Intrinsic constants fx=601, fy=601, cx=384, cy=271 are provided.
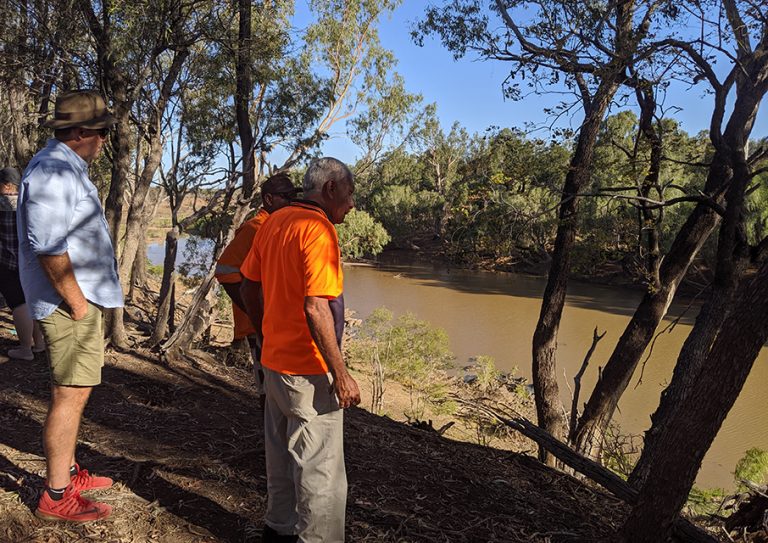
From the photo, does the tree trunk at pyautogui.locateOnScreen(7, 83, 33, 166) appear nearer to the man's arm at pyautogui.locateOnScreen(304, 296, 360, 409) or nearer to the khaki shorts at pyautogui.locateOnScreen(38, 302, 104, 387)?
the khaki shorts at pyautogui.locateOnScreen(38, 302, 104, 387)

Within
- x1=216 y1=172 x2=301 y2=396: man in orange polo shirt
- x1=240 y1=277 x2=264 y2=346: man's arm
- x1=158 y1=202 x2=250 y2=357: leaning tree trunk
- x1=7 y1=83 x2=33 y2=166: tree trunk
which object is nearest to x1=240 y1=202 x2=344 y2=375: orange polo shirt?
x1=240 y1=277 x2=264 y2=346: man's arm

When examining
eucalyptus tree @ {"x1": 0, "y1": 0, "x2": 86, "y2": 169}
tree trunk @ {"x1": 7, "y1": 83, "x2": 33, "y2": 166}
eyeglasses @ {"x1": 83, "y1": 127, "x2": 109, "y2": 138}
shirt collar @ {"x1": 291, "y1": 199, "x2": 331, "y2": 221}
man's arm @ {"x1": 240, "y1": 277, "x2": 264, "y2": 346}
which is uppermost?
eucalyptus tree @ {"x1": 0, "y1": 0, "x2": 86, "y2": 169}

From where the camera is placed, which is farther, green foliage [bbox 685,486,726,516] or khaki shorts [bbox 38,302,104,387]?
green foliage [bbox 685,486,726,516]

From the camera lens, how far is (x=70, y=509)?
226cm

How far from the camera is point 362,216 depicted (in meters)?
25.9

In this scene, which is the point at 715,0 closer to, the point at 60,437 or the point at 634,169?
the point at 634,169

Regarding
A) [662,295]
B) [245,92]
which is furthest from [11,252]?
[662,295]

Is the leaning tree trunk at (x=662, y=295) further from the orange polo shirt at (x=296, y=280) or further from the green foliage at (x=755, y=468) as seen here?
the orange polo shirt at (x=296, y=280)

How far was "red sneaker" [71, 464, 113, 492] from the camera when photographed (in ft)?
8.07

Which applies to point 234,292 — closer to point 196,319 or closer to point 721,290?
point 196,319

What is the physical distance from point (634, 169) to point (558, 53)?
56.7 inches

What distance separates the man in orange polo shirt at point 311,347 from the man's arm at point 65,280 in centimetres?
67

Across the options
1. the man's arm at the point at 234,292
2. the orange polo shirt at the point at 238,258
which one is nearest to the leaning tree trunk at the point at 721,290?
the orange polo shirt at the point at 238,258

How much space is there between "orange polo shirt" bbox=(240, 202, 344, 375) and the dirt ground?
824 millimetres
